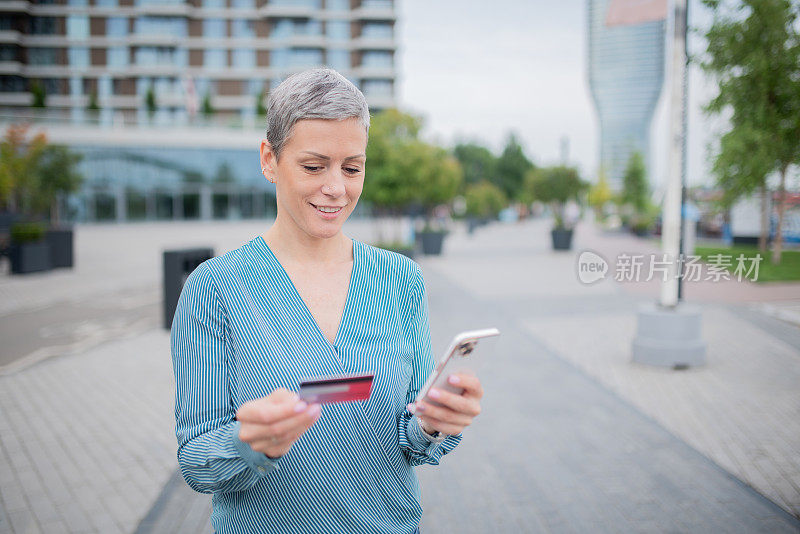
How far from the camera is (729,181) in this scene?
12492mm

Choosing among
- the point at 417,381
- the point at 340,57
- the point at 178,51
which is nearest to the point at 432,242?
the point at 417,381

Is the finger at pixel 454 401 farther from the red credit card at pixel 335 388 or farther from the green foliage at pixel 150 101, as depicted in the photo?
the green foliage at pixel 150 101

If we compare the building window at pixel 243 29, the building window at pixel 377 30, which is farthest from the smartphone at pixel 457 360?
the building window at pixel 243 29

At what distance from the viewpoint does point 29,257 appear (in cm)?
1498

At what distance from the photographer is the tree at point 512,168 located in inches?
2744

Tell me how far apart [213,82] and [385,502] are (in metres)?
59.1

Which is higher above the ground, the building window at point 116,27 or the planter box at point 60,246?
the building window at point 116,27

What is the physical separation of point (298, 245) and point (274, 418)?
1.94ft

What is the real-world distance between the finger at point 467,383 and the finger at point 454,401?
0.05 ft

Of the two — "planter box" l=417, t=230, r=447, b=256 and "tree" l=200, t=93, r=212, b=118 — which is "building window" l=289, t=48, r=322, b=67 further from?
"planter box" l=417, t=230, r=447, b=256

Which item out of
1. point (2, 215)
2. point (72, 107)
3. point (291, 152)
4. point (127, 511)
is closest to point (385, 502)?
point (291, 152)

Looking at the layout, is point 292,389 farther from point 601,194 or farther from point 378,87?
point 601,194

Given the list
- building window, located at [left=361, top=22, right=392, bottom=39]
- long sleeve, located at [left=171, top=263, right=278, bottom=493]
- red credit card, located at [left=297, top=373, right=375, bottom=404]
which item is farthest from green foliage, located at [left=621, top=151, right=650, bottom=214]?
red credit card, located at [left=297, top=373, right=375, bottom=404]

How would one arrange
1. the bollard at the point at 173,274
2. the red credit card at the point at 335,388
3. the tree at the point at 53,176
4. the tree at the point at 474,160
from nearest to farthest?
the red credit card at the point at 335,388 < the bollard at the point at 173,274 < the tree at the point at 53,176 < the tree at the point at 474,160
